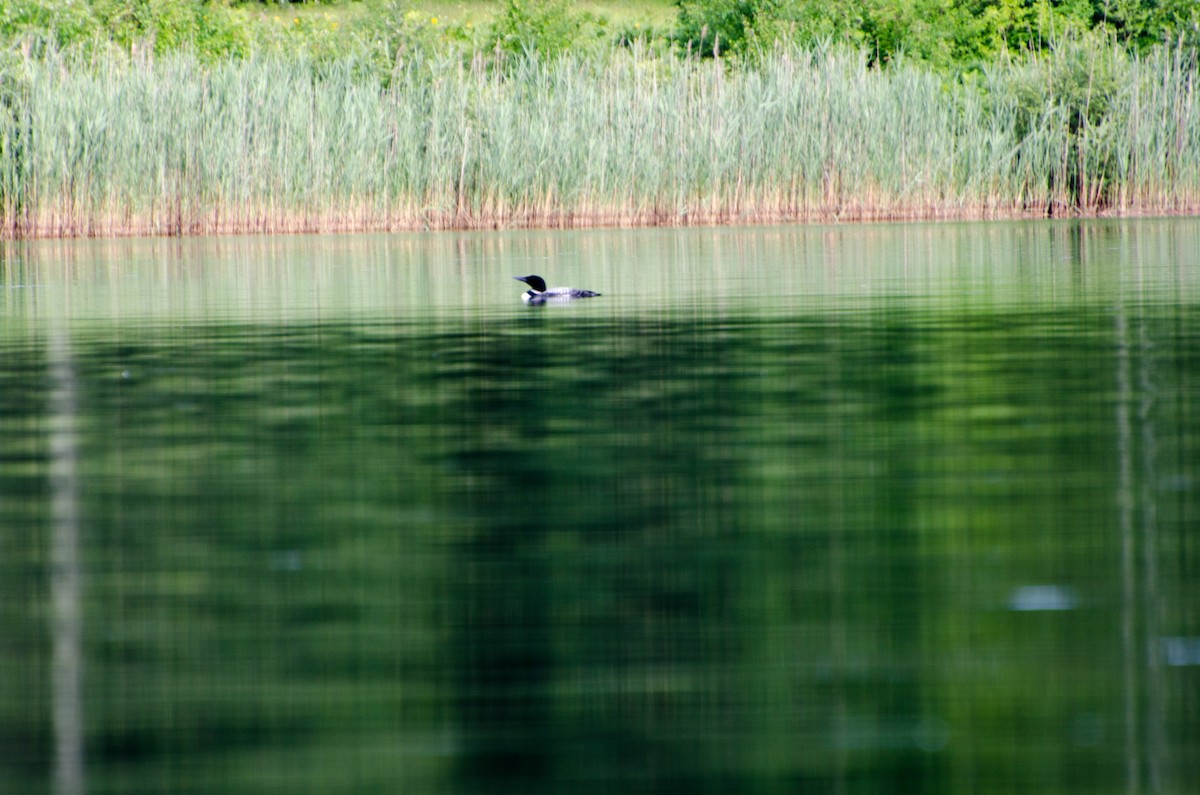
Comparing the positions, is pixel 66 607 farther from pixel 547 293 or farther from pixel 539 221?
pixel 539 221

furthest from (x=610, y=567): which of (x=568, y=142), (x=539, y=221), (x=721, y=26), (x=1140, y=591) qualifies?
(x=721, y=26)

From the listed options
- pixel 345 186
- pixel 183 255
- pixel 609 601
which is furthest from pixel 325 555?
pixel 345 186

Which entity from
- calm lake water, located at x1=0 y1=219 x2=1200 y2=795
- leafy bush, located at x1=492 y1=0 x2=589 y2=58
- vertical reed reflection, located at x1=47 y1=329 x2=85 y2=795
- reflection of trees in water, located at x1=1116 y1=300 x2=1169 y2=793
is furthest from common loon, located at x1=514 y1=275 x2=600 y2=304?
leafy bush, located at x1=492 y1=0 x2=589 y2=58

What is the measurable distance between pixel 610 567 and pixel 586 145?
764 inches

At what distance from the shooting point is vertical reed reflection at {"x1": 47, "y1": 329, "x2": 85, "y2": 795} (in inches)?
113

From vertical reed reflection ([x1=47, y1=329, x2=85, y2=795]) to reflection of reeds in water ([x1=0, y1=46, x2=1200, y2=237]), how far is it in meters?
15.7

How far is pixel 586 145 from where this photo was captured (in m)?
23.0

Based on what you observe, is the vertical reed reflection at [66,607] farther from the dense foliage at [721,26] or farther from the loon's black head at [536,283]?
the dense foliage at [721,26]

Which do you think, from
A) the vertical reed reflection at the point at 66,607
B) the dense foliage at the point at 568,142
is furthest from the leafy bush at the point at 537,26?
the vertical reed reflection at the point at 66,607

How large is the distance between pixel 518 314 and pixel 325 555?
7541 mm

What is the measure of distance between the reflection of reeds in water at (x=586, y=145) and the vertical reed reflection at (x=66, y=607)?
1571 cm

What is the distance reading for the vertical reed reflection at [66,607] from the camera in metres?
2.87

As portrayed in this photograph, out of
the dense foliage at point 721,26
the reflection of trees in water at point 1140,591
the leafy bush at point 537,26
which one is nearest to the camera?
the reflection of trees in water at point 1140,591

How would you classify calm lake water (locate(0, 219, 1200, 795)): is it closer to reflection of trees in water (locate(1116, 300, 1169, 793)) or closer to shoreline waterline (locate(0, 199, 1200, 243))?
reflection of trees in water (locate(1116, 300, 1169, 793))
